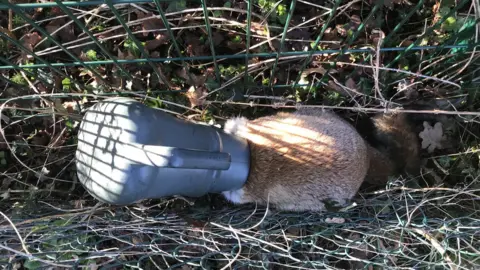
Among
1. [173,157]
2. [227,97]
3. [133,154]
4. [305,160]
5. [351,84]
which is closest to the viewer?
[173,157]

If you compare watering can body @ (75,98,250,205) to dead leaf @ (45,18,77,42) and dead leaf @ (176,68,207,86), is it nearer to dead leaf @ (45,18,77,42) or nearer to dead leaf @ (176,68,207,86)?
dead leaf @ (176,68,207,86)

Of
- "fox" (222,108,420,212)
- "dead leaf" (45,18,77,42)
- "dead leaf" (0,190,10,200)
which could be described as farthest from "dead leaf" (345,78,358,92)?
"dead leaf" (0,190,10,200)

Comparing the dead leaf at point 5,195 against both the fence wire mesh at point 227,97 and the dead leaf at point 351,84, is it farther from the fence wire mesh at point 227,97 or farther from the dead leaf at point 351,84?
the dead leaf at point 351,84

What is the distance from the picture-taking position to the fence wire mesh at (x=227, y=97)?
240cm

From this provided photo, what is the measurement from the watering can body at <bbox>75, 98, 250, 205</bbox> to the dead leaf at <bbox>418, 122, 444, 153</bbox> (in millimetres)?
1389

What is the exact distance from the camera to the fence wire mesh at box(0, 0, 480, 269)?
2.40 meters

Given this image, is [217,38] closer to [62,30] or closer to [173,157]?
[62,30]

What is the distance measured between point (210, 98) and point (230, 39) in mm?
390

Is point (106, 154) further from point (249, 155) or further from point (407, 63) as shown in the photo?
point (407, 63)

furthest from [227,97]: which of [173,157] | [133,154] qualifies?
[173,157]

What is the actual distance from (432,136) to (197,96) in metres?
1.43

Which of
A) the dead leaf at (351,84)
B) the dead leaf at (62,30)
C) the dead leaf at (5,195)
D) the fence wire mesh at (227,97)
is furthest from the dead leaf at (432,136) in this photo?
the dead leaf at (5,195)

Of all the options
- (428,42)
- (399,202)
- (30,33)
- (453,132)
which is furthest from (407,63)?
(30,33)

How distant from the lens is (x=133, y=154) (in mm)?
1771
